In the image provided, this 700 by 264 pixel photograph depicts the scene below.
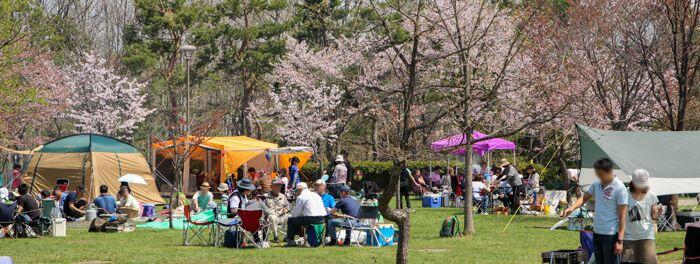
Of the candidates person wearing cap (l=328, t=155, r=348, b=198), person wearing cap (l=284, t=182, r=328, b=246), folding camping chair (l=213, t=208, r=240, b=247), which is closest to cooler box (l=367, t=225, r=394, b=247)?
person wearing cap (l=284, t=182, r=328, b=246)

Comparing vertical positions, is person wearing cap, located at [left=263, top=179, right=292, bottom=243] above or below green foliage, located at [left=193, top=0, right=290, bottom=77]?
below

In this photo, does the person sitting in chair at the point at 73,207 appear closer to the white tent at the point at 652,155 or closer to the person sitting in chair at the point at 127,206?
the person sitting in chair at the point at 127,206

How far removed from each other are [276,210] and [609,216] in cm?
907

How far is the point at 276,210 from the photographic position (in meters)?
16.7

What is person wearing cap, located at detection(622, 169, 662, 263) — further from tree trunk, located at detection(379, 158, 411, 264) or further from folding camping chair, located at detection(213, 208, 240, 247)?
folding camping chair, located at detection(213, 208, 240, 247)

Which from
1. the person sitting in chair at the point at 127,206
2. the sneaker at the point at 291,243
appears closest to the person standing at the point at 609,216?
the sneaker at the point at 291,243

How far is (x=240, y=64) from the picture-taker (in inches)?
1661

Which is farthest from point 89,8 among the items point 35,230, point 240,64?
point 35,230

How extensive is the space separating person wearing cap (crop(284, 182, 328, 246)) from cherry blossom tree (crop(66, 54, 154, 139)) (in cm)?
2965

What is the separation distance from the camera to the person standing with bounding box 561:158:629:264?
26.7 feet

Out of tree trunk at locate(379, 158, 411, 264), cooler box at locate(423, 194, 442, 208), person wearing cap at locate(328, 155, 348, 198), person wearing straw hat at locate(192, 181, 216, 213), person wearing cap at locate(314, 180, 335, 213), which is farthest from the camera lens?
cooler box at locate(423, 194, 442, 208)

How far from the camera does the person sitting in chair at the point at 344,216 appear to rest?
49.9 ft

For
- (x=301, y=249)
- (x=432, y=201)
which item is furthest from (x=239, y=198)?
(x=432, y=201)

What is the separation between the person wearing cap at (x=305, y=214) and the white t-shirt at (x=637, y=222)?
23.7ft
